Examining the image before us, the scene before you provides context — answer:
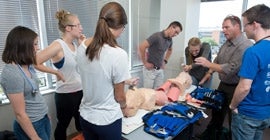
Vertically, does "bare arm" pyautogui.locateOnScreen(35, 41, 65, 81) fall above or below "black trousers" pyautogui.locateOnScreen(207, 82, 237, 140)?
above

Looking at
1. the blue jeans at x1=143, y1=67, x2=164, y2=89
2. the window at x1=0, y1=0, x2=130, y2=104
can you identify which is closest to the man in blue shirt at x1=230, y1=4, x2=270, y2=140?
the blue jeans at x1=143, y1=67, x2=164, y2=89

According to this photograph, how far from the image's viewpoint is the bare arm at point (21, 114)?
104cm

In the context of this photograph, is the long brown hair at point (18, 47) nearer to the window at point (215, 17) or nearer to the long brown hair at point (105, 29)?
the long brown hair at point (105, 29)

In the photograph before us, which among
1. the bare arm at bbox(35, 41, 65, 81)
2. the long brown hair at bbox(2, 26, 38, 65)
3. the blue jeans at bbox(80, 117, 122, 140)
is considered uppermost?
the long brown hair at bbox(2, 26, 38, 65)

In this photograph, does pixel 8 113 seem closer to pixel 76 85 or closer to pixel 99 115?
pixel 76 85

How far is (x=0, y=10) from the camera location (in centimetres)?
183

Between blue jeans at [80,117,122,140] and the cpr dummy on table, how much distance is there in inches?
18.6

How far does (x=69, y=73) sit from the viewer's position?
5.60 feet

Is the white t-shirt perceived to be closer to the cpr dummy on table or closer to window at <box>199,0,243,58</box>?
the cpr dummy on table

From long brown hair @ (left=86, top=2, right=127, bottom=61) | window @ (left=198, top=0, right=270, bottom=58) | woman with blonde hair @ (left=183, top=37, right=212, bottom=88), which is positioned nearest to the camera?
long brown hair @ (left=86, top=2, right=127, bottom=61)

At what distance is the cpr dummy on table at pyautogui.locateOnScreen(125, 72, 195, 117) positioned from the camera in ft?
5.53

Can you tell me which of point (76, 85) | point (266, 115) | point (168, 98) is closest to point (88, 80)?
point (76, 85)

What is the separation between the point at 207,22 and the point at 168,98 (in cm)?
→ 221

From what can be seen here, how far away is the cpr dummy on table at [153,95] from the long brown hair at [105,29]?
75 cm
